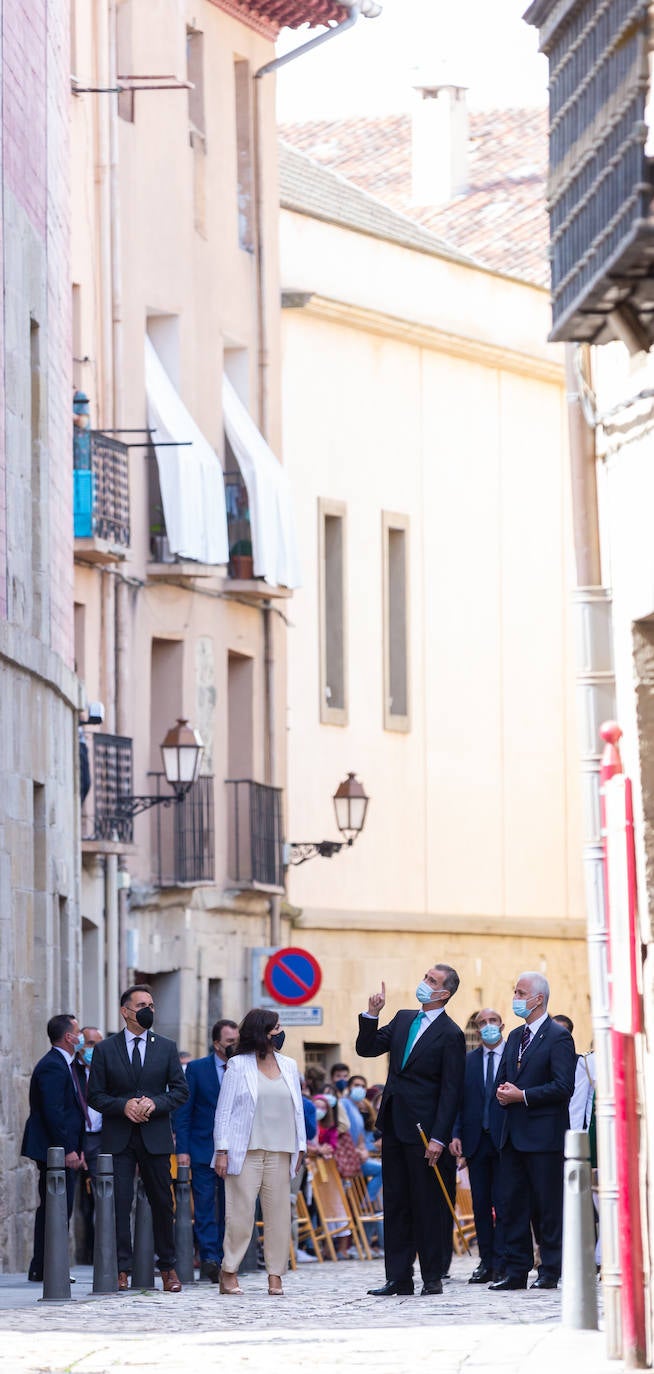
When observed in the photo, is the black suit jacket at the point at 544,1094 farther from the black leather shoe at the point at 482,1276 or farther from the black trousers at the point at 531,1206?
the black leather shoe at the point at 482,1276

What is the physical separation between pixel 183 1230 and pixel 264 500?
17.0 metres

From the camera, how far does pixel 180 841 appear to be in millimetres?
34969

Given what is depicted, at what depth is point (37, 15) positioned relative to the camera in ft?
80.2

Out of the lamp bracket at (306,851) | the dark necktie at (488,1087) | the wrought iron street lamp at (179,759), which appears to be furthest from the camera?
the lamp bracket at (306,851)

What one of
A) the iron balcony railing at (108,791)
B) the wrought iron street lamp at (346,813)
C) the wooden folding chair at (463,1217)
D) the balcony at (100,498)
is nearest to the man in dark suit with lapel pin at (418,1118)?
the wooden folding chair at (463,1217)

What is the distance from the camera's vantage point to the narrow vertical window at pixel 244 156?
38625mm

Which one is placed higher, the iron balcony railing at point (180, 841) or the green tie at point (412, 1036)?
the iron balcony railing at point (180, 841)

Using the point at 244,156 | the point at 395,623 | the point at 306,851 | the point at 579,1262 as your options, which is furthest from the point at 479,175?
the point at 579,1262

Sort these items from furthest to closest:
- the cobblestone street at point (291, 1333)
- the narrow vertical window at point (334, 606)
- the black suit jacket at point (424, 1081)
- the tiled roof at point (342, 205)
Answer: the tiled roof at point (342, 205)
the narrow vertical window at point (334, 606)
the black suit jacket at point (424, 1081)
the cobblestone street at point (291, 1333)

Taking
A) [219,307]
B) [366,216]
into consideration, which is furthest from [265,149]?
[366,216]

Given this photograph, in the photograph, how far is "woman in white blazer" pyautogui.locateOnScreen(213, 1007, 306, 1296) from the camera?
18.9 m

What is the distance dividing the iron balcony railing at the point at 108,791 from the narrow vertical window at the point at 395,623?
8711mm

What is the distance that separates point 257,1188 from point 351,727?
2175 centimetres

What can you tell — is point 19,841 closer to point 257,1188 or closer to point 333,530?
point 257,1188
